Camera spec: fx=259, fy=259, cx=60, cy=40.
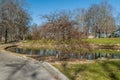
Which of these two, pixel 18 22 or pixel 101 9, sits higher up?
pixel 101 9

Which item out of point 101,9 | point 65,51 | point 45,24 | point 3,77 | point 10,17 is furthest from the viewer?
point 101,9

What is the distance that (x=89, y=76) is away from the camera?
11555 millimetres

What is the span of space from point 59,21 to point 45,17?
3.57 feet

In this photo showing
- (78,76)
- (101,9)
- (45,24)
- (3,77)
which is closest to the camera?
(3,77)

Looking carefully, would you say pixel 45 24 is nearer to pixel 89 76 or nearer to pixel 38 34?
pixel 38 34

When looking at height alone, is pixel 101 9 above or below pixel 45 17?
above

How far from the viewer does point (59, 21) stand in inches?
760

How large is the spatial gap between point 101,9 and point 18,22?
26091mm

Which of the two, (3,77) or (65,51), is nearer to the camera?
(3,77)

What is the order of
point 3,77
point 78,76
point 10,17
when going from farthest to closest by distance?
point 10,17
point 78,76
point 3,77

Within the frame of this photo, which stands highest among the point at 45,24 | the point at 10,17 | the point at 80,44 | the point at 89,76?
the point at 10,17

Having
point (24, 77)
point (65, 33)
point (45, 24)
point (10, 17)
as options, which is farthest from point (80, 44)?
point (10, 17)

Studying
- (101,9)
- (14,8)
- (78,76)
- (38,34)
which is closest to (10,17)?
(14,8)

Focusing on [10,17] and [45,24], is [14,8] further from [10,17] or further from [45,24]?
[45,24]
